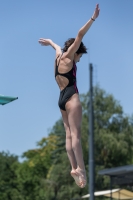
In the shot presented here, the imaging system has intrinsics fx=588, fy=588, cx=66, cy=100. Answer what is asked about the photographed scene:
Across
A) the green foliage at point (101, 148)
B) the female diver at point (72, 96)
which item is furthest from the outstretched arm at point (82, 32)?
the green foliage at point (101, 148)

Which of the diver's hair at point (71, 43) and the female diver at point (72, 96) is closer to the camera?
the female diver at point (72, 96)

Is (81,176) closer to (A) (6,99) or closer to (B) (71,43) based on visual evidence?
(A) (6,99)

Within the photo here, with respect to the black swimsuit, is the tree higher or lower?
higher

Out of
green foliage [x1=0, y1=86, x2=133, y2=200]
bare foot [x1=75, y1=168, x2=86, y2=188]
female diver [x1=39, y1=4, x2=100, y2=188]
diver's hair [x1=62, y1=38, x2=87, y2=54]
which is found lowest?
bare foot [x1=75, y1=168, x2=86, y2=188]

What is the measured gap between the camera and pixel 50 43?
29.1 ft

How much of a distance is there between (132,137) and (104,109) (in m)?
3.72

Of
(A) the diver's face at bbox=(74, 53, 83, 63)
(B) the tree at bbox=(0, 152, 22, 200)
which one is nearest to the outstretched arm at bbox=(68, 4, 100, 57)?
(A) the diver's face at bbox=(74, 53, 83, 63)

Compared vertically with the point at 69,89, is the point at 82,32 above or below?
above

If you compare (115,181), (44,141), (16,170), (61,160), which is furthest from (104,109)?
(115,181)

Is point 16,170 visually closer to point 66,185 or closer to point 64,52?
point 66,185

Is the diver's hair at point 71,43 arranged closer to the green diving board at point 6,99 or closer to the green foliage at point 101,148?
the green diving board at point 6,99

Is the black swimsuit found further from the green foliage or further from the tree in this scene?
the tree

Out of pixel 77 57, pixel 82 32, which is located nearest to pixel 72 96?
pixel 77 57

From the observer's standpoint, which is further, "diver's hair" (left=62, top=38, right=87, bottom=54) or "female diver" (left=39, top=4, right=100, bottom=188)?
"diver's hair" (left=62, top=38, right=87, bottom=54)
